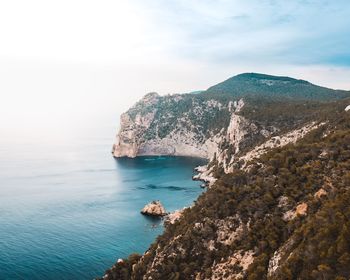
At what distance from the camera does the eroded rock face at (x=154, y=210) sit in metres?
119

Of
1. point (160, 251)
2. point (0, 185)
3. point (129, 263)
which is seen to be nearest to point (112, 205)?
point (0, 185)

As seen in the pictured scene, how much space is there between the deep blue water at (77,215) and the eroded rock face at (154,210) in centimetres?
298

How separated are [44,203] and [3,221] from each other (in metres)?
23.8

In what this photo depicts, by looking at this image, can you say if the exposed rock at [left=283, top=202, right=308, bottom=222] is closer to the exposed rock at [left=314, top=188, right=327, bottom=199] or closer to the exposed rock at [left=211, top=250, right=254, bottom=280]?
the exposed rock at [left=314, top=188, right=327, bottom=199]

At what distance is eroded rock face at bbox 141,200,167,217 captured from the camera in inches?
4680

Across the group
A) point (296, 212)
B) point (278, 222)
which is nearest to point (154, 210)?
point (278, 222)

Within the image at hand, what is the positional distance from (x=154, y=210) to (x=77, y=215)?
21.1 metres

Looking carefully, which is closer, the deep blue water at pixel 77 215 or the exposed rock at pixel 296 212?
the exposed rock at pixel 296 212

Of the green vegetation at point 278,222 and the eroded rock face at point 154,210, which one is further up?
the green vegetation at point 278,222

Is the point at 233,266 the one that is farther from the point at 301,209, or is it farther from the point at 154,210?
the point at 154,210

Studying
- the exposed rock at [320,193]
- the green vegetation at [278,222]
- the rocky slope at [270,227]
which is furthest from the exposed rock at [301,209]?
the exposed rock at [320,193]

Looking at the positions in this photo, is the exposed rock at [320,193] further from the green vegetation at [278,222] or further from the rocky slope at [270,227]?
the green vegetation at [278,222]

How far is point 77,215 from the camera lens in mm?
114938

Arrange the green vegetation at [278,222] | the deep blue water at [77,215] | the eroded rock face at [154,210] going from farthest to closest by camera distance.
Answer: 1. the eroded rock face at [154,210]
2. the deep blue water at [77,215]
3. the green vegetation at [278,222]
